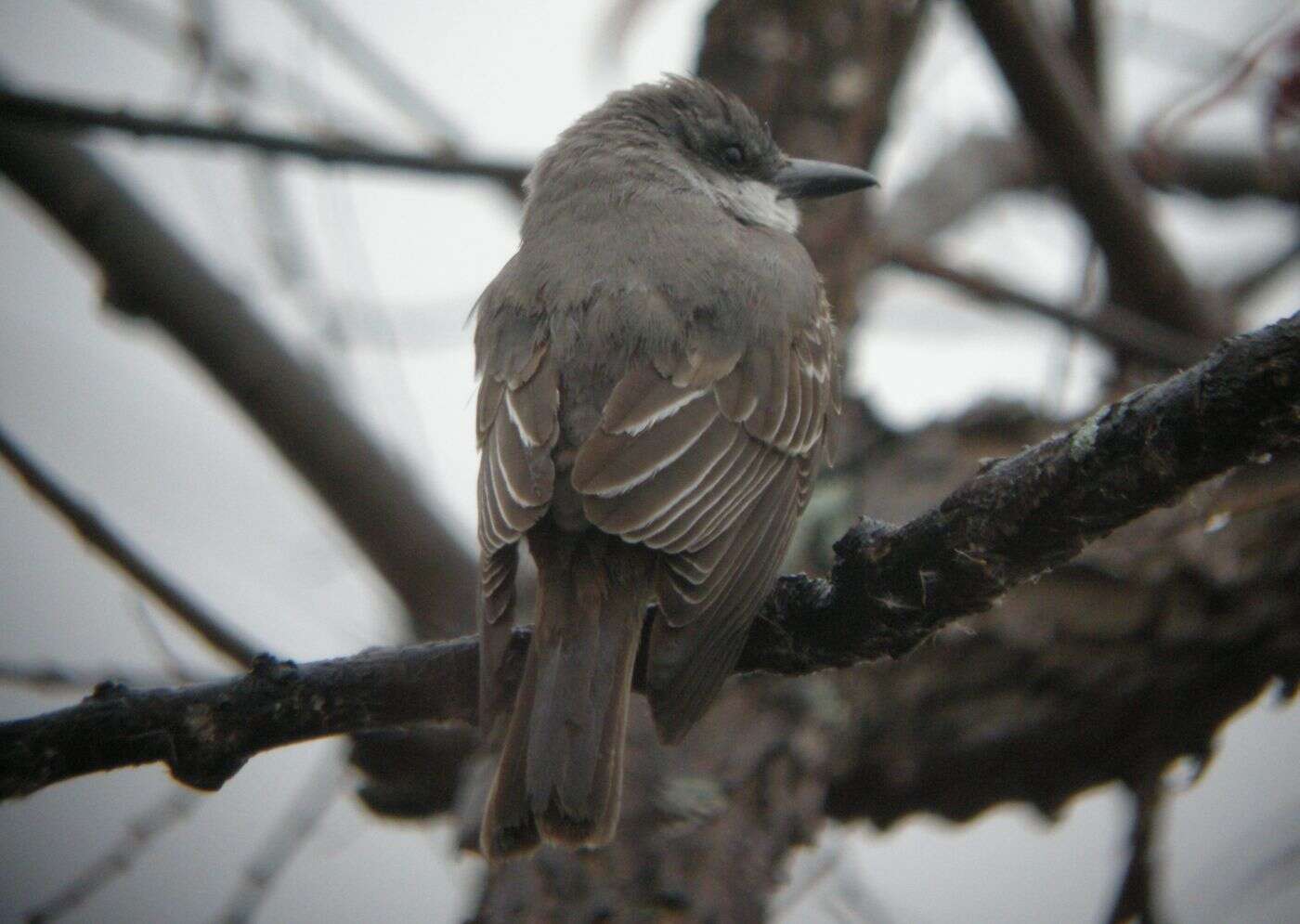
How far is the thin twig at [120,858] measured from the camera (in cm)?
378

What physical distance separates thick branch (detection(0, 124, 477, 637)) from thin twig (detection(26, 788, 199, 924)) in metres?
1.05

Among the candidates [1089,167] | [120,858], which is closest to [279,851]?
[120,858]

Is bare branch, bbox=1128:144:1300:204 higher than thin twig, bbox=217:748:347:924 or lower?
higher

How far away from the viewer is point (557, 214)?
427 cm

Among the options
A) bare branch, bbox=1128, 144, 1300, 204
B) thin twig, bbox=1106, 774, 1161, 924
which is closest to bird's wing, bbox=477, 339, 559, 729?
thin twig, bbox=1106, 774, 1161, 924

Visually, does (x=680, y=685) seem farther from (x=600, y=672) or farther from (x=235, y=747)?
(x=235, y=747)

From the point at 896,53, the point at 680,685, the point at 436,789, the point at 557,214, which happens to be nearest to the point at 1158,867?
the point at 680,685

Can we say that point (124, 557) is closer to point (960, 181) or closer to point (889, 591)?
point (889, 591)

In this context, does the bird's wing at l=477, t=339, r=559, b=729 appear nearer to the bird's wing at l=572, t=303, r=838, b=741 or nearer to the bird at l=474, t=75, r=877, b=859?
the bird at l=474, t=75, r=877, b=859

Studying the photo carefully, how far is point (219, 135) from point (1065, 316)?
2965 mm

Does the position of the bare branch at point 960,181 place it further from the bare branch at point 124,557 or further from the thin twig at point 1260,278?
the bare branch at point 124,557

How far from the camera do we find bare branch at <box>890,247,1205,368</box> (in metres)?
4.93

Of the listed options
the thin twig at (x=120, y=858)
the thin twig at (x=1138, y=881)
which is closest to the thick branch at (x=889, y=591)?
the thin twig at (x=120, y=858)

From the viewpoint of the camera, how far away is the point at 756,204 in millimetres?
4680
